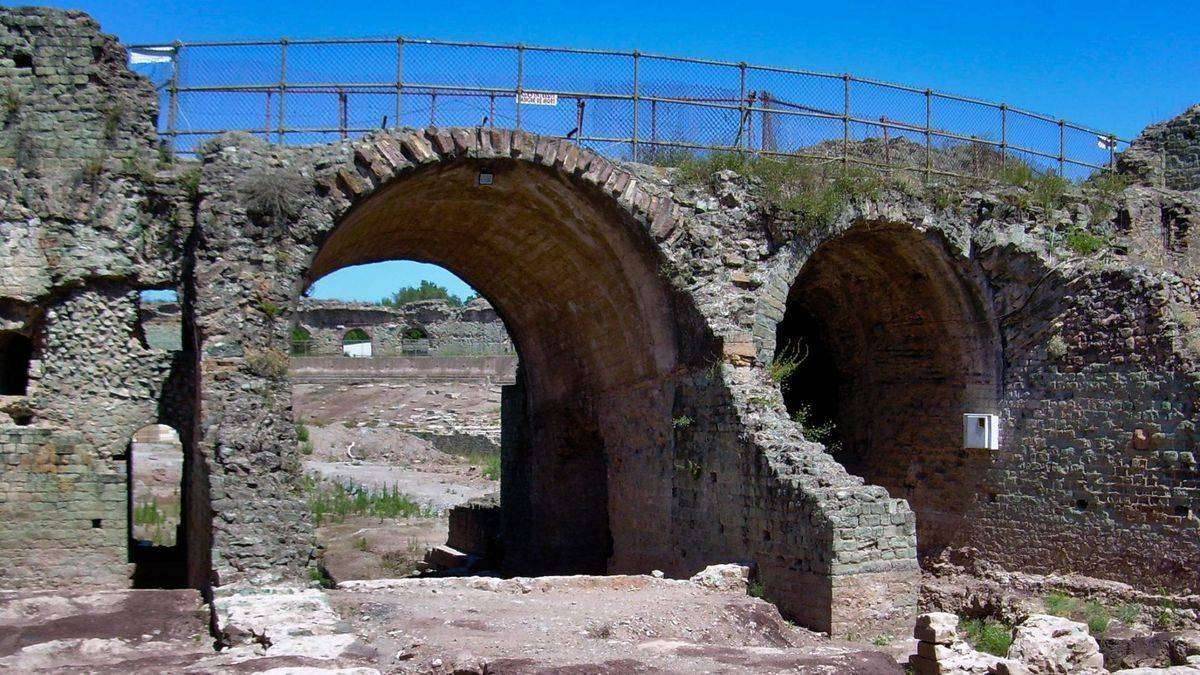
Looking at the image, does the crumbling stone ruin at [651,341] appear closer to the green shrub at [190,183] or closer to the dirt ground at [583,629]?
the green shrub at [190,183]

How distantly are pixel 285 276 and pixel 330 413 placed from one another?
2173 cm

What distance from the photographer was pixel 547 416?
56.3 feet

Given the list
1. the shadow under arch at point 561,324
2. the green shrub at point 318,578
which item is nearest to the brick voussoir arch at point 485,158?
the shadow under arch at point 561,324

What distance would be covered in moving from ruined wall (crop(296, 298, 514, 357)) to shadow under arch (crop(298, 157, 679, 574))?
20.1 metres

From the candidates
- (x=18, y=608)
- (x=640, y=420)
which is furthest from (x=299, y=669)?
(x=640, y=420)

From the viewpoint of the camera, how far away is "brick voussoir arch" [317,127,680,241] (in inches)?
481

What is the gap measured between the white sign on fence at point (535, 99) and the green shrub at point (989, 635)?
727cm

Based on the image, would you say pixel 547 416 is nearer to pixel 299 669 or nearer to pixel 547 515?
pixel 547 515

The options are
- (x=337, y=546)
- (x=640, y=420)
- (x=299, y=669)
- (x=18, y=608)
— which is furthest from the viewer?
(x=337, y=546)

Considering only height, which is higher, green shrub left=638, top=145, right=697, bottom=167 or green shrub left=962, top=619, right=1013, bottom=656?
green shrub left=638, top=145, right=697, bottom=167

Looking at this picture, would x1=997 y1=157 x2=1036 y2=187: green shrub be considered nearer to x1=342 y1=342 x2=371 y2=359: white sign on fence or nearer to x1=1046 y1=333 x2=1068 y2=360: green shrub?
x1=1046 y1=333 x2=1068 y2=360: green shrub

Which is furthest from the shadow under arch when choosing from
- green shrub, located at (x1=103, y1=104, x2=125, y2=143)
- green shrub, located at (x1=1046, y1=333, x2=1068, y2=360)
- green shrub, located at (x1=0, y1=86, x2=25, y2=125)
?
green shrub, located at (x1=1046, y1=333, x2=1068, y2=360)

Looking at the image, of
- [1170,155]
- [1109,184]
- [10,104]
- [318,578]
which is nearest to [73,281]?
[10,104]

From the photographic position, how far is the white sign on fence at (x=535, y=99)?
13.4 meters
